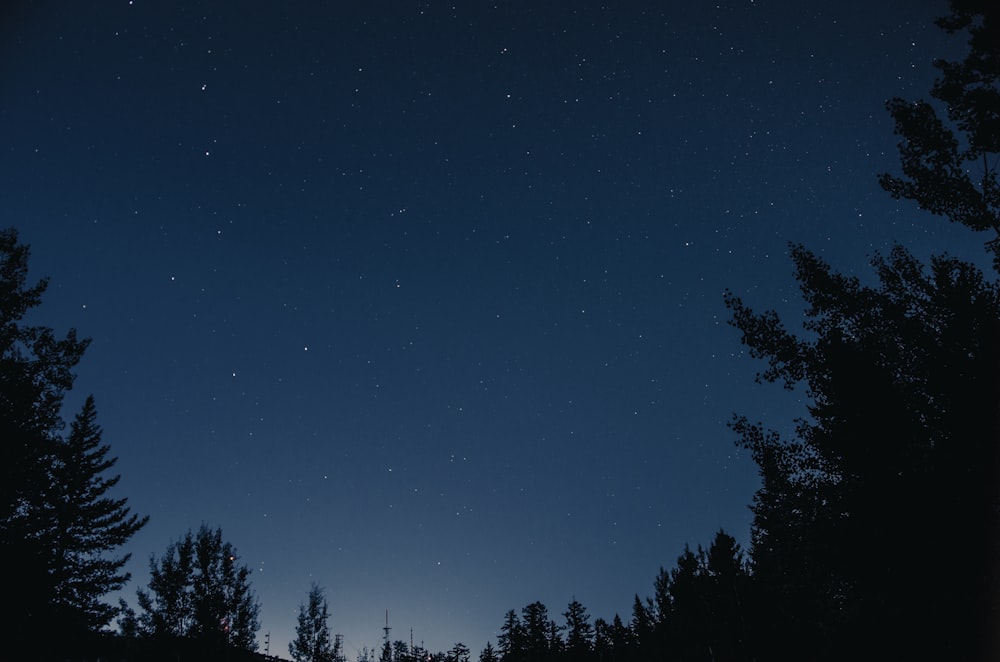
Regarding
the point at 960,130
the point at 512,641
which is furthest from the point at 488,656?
the point at 960,130

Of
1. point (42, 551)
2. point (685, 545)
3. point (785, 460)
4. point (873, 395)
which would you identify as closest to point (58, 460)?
point (42, 551)

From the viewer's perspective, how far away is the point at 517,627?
250ft

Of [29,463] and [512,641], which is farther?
[512,641]

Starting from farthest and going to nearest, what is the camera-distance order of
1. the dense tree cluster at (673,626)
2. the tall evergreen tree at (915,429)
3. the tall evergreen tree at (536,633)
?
the tall evergreen tree at (536,633) → the dense tree cluster at (673,626) → the tall evergreen tree at (915,429)

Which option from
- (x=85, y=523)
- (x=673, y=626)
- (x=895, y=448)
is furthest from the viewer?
(x=673, y=626)

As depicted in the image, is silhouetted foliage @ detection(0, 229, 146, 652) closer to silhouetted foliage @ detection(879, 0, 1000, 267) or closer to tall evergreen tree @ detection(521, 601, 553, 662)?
silhouetted foliage @ detection(879, 0, 1000, 267)

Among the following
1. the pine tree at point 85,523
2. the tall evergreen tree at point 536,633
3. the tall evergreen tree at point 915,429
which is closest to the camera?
the tall evergreen tree at point 915,429

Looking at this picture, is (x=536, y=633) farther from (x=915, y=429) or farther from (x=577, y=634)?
(x=915, y=429)

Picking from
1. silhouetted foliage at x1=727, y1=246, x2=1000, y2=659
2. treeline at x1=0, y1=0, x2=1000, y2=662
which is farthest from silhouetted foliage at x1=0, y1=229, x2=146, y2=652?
silhouetted foliage at x1=727, y1=246, x2=1000, y2=659

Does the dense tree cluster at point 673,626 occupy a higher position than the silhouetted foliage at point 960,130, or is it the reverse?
the silhouetted foliage at point 960,130

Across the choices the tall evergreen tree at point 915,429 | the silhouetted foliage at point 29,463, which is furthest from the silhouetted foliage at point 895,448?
the silhouetted foliage at point 29,463

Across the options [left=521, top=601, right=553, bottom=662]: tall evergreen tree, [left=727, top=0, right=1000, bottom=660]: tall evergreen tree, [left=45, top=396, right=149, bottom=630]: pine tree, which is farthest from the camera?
[left=521, top=601, right=553, bottom=662]: tall evergreen tree

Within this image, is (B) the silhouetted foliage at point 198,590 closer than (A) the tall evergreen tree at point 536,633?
Yes

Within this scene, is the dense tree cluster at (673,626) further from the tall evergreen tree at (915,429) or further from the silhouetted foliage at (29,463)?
the silhouetted foliage at (29,463)
